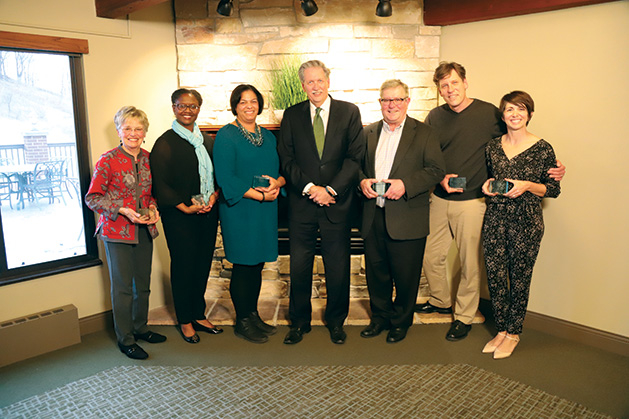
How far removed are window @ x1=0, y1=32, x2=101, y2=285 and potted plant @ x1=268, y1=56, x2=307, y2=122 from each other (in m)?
1.44

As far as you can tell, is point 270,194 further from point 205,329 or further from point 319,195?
point 205,329

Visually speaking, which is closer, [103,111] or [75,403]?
[75,403]

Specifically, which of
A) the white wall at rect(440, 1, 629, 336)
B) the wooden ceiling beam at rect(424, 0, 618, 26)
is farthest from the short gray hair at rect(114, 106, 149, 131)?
the white wall at rect(440, 1, 629, 336)

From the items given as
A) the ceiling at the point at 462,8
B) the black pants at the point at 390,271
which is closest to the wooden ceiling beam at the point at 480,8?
the ceiling at the point at 462,8

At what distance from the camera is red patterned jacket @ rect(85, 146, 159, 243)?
2922 millimetres

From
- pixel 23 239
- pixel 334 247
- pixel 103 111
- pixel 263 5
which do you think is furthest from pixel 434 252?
pixel 23 239

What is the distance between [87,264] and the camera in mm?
3537

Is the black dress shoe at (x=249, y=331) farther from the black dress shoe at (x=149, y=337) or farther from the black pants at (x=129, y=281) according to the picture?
the black pants at (x=129, y=281)

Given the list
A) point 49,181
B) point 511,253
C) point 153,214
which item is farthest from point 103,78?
point 511,253

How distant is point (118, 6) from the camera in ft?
10.9

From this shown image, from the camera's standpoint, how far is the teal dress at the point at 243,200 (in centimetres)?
303

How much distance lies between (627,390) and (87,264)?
361 cm

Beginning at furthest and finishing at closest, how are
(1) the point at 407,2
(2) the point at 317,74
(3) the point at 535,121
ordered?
(1) the point at 407,2, (3) the point at 535,121, (2) the point at 317,74

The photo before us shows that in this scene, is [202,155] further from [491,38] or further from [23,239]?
[491,38]
